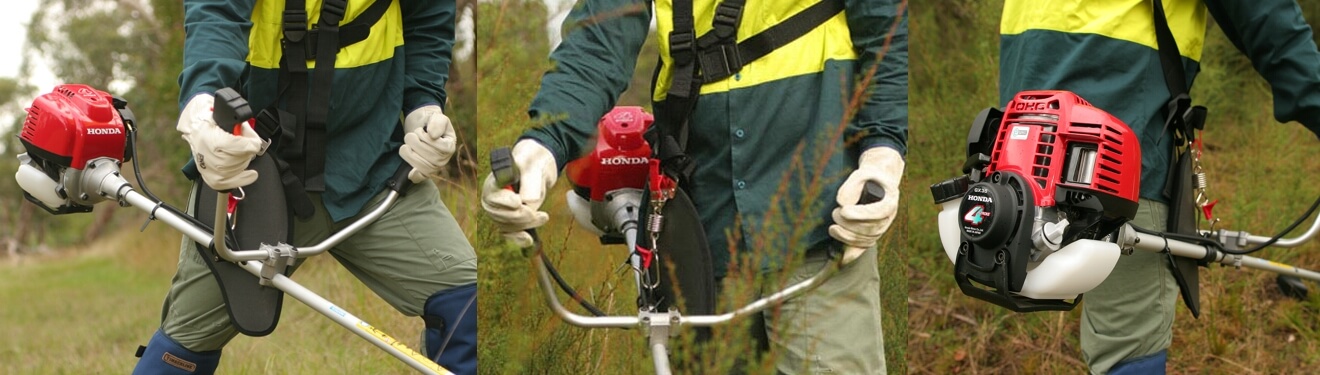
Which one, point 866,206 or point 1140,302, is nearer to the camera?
point 866,206

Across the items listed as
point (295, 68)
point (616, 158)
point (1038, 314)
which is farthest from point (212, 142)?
point (1038, 314)

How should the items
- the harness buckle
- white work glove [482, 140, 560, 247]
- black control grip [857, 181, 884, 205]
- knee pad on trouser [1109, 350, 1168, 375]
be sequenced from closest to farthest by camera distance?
white work glove [482, 140, 560, 247], black control grip [857, 181, 884, 205], knee pad on trouser [1109, 350, 1168, 375], the harness buckle

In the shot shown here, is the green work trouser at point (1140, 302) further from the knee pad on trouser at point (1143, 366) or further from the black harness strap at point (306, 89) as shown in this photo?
the black harness strap at point (306, 89)

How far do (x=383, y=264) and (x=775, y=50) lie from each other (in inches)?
52.1

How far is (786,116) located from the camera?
2289mm

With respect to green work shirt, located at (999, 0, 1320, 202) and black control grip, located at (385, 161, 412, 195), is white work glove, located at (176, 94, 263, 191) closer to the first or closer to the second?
black control grip, located at (385, 161, 412, 195)

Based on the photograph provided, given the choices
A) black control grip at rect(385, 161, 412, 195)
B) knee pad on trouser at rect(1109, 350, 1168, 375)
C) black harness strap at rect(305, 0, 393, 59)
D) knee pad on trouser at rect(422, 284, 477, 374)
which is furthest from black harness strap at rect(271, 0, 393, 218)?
knee pad on trouser at rect(1109, 350, 1168, 375)

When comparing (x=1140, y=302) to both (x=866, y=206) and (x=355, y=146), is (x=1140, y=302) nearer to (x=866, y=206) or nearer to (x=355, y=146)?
(x=866, y=206)

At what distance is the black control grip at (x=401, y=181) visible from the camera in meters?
2.97

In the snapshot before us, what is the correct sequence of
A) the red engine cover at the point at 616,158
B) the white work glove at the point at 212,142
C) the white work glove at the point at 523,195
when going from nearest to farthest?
the white work glove at the point at 523,195 → the red engine cover at the point at 616,158 → the white work glove at the point at 212,142

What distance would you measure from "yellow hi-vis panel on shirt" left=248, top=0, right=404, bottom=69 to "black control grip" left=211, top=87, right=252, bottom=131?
520 mm

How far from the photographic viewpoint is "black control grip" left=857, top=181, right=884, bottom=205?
2.21 m

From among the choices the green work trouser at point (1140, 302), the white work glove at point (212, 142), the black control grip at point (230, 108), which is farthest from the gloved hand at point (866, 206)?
the white work glove at point (212, 142)

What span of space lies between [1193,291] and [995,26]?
234 centimetres
